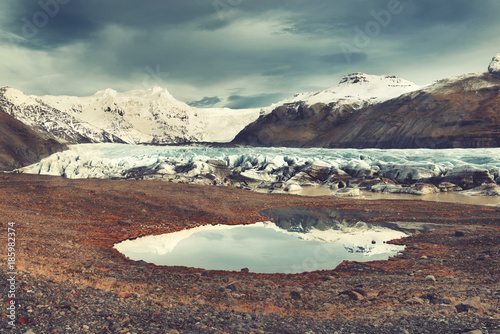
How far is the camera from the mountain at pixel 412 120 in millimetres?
76188

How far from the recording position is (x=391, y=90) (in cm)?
14750

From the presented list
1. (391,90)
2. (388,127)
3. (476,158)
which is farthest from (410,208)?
(391,90)

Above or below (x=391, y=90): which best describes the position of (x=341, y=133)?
below

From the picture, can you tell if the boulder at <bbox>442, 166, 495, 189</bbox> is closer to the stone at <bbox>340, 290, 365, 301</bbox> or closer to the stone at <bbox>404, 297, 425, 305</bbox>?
the stone at <bbox>404, 297, 425, 305</bbox>

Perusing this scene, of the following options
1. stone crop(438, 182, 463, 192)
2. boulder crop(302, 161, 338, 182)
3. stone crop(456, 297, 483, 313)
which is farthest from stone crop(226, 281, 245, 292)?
boulder crop(302, 161, 338, 182)

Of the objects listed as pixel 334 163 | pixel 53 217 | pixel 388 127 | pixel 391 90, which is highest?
pixel 391 90

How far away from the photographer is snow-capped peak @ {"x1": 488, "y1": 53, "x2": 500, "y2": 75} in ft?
293

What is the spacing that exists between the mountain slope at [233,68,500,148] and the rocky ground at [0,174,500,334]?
236 feet

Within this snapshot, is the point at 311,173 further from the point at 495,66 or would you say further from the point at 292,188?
the point at 495,66

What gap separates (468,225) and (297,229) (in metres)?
7.64

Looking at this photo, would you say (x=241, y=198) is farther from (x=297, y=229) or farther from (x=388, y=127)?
(x=388, y=127)

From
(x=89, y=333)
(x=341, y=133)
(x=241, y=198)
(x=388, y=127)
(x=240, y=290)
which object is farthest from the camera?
(x=341, y=133)

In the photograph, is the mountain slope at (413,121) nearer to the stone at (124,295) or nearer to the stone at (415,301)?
the stone at (415,301)

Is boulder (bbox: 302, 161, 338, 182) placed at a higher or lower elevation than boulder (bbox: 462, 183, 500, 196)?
higher
